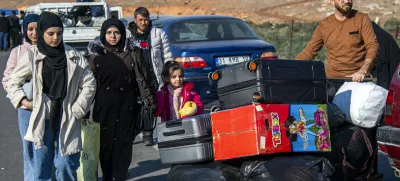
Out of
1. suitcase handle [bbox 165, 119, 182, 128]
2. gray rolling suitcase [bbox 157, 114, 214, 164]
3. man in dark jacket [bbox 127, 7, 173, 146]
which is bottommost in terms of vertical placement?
gray rolling suitcase [bbox 157, 114, 214, 164]

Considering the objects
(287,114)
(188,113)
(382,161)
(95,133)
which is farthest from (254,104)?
(382,161)

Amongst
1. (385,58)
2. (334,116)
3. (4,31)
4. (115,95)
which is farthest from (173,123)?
(4,31)

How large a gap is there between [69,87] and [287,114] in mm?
1689

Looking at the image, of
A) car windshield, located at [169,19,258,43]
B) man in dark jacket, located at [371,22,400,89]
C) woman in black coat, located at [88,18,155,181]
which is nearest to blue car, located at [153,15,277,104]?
car windshield, located at [169,19,258,43]

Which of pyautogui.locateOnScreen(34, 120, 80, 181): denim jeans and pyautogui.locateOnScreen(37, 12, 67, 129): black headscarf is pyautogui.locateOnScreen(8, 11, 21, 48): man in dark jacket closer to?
pyautogui.locateOnScreen(34, 120, 80, 181): denim jeans

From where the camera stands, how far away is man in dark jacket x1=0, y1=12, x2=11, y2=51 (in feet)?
100

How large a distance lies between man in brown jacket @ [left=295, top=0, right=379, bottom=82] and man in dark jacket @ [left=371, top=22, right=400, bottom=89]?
62.8 inches

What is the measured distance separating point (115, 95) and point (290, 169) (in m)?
1.83

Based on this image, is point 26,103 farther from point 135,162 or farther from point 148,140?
point 148,140

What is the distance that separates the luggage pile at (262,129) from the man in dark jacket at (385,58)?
262cm

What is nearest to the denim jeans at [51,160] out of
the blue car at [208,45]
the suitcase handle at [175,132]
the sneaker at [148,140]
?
the suitcase handle at [175,132]

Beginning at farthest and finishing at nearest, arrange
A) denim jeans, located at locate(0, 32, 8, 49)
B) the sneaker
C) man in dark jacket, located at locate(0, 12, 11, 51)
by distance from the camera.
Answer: denim jeans, located at locate(0, 32, 8, 49), man in dark jacket, located at locate(0, 12, 11, 51), the sneaker

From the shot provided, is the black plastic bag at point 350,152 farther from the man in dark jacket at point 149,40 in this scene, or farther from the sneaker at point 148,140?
the sneaker at point 148,140

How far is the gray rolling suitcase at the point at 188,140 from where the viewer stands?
18.7 feet
